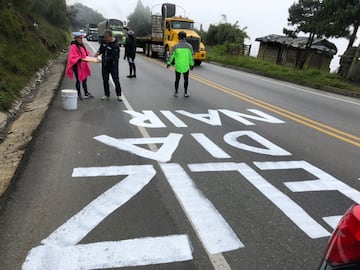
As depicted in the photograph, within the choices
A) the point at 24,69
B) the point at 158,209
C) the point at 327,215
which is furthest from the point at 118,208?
the point at 24,69

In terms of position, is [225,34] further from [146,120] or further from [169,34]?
[146,120]

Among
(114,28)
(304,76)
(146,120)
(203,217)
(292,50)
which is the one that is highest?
(203,217)

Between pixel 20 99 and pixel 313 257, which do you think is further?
pixel 20 99

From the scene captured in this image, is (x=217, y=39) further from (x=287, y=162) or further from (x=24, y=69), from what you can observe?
(x=287, y=162)

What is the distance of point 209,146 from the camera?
5.86 metres

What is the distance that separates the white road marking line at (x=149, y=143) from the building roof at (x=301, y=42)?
34437mm

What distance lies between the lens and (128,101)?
9367mm

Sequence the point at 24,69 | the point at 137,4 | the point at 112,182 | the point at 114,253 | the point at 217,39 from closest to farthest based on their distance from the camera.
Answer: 1. the point at 114,253
2. the point at 112,182
3. the point at 24,69
4. the point at 217,39
5. the point at 137,4

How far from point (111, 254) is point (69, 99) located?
5620 millimetres

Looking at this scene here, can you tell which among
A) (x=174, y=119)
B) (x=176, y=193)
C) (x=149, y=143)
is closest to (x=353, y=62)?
(x=174, y=119)

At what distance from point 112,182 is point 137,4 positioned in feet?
285

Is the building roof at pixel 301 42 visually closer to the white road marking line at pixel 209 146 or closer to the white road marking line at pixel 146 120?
the white road marking line at pixel 146 120

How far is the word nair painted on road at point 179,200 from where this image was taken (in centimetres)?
294

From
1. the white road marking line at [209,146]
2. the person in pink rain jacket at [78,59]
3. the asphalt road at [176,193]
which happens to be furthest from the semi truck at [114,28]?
the white road marking line at [209,146]
